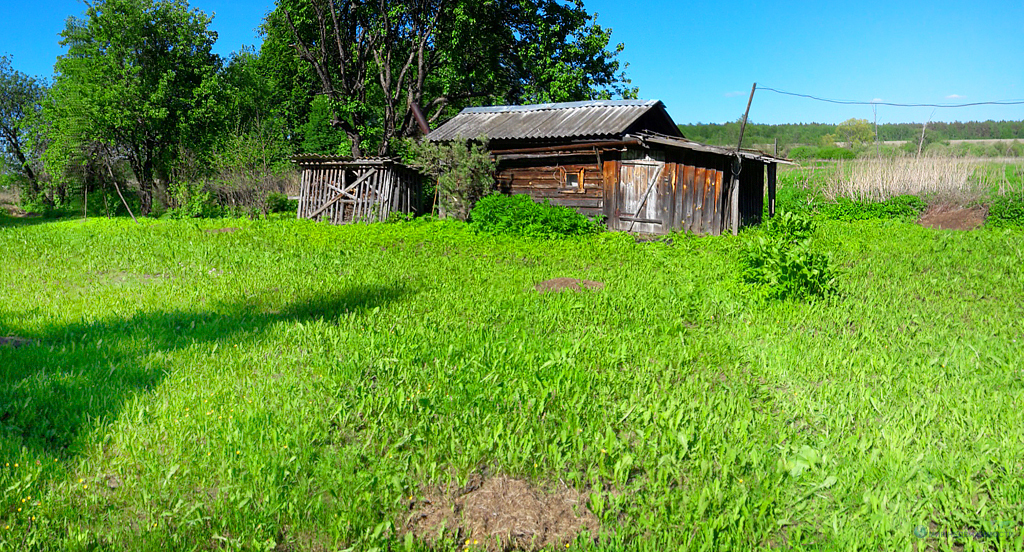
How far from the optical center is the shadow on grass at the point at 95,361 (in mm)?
4180

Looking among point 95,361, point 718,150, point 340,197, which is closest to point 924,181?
point 718,150

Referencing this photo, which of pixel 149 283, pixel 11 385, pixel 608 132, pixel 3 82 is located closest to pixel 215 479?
pixel 11 385

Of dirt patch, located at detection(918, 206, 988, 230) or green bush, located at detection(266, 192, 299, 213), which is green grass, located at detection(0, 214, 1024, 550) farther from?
green bush, located at detection(266, 192, 299, 213)

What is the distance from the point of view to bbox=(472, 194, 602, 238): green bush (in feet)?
51.3

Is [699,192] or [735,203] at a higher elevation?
[699,192]

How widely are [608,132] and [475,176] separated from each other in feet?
13.6

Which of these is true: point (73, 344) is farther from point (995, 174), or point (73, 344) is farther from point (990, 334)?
point (995, 174)

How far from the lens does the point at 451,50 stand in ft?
72.7

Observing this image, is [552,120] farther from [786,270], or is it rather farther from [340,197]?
[786,270]

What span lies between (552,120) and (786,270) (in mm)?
11803

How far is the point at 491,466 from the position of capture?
3.77m

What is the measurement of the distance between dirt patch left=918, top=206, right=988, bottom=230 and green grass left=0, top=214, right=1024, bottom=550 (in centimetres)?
1086

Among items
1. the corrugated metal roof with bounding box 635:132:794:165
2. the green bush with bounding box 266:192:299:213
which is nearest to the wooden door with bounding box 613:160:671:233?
the corrugated metal roof with bounding box 635:132:794:165

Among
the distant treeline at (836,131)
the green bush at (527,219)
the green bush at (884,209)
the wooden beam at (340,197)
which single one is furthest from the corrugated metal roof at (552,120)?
the distant treeline at (836,131)
